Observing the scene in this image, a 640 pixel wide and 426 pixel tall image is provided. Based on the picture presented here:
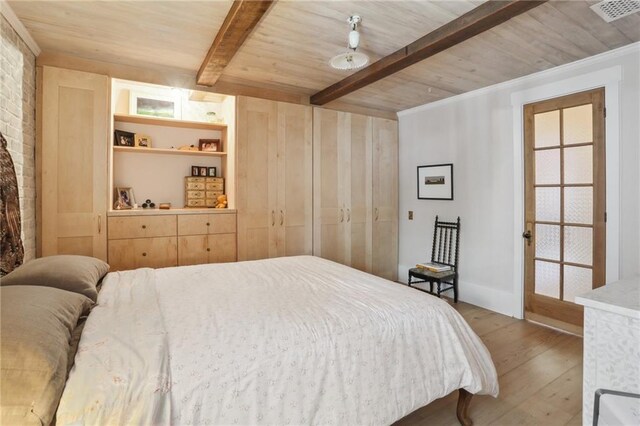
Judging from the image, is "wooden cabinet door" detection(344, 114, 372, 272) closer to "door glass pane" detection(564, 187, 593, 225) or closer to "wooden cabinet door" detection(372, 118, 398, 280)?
"wooden cabinet door" detection(372, 118, 398, 280)

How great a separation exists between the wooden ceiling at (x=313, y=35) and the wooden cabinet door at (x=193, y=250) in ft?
5.56

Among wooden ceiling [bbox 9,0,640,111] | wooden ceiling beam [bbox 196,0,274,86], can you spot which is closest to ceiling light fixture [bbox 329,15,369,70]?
wooden ceiling [bbox 9,0,640,111]

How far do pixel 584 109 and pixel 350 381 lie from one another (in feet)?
10.5

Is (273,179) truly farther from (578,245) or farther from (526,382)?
(578,245)

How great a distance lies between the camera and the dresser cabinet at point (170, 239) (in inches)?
122

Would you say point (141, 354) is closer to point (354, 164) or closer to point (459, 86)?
point (354, 164)

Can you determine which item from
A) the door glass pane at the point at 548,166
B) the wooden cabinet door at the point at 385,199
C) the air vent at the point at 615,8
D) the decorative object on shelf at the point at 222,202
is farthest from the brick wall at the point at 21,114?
the door glass pane at the point at 548,166

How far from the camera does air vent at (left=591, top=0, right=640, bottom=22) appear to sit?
2.09m

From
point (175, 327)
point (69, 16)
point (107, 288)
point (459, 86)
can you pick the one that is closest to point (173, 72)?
point (69, 16)

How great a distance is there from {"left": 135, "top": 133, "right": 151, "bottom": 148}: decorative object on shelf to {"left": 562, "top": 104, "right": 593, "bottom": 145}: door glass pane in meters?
4.13

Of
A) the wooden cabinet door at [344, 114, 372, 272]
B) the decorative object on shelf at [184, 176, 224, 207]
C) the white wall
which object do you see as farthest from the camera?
the wooden cabinet door at [344, 114, 372, 272]

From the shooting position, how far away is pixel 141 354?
1225mm

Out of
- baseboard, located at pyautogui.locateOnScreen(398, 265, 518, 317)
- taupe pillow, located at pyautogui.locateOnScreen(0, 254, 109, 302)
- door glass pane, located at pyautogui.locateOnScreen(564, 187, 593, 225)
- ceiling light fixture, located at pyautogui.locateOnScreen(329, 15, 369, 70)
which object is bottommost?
baseboard, located at pyautogui.locateOnScreen(398, 265, 518, 317)

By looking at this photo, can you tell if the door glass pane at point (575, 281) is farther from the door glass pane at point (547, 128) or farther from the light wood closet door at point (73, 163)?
the light wood closet door at point (73, 163)
